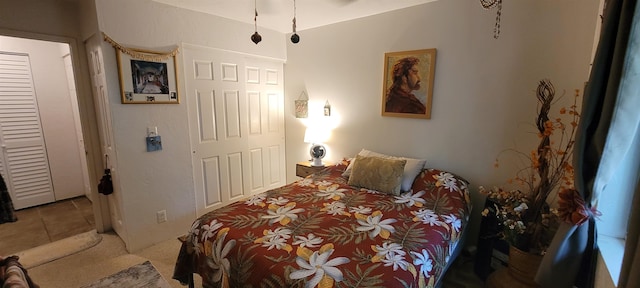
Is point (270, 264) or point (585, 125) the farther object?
point (270, 264)

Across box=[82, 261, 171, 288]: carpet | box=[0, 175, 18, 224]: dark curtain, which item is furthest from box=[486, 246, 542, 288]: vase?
box=[0, 175, 18, 224]: dark curtain

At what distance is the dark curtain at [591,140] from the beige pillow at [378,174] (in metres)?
1.10

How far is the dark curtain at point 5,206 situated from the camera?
9.68 feet

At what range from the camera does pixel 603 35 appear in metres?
1.04

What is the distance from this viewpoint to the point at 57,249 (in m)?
2.49

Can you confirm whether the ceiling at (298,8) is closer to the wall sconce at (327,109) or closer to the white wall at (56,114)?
the wall sconce at (327,109)

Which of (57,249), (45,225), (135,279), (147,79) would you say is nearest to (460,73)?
(147,79)

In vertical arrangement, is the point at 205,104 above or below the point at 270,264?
above

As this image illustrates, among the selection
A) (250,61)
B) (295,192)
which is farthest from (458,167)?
(250,61)

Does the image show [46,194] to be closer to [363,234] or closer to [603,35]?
[363,234]

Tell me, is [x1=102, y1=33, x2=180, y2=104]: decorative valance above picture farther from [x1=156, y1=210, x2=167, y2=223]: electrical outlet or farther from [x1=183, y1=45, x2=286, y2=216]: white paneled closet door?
[x1=156, y1=210, x2=167, y2=223]: electrical outlet

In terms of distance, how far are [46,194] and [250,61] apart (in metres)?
3.24

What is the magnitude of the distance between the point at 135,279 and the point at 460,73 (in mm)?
3177

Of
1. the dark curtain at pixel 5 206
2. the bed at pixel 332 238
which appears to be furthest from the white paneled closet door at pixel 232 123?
the dark curtain at pixel 5 206
